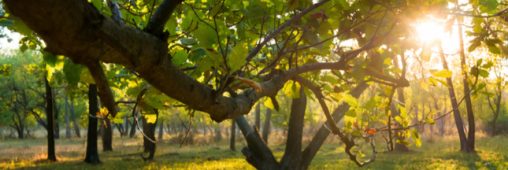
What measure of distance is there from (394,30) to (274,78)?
2.02 feet

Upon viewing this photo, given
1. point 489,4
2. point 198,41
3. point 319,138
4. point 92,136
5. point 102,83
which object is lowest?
point 319,138

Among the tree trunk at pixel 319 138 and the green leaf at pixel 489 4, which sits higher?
the green leaf at pixel 489 4

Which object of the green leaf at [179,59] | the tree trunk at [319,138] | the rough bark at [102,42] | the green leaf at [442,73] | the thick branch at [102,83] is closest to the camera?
the rough bark at [102,42]

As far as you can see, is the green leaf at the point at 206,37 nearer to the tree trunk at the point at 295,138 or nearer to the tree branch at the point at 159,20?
the tree branch at the point at 159,20

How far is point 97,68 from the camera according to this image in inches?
47.8

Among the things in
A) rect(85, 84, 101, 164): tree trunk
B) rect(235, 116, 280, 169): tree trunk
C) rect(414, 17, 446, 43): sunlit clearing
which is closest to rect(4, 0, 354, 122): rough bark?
rect(414, 17, 446, 43): sunlit clearing

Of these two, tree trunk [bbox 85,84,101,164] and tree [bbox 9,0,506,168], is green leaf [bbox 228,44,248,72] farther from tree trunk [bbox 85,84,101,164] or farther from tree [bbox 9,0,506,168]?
tree trunk [bbox 85,84,101,164]

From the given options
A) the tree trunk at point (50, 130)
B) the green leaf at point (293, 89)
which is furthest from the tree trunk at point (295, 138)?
the tree trunk at point (50, 130)

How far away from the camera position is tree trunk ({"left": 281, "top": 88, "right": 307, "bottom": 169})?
10406 millimetres

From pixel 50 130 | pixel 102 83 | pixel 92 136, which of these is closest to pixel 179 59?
pixel 102 83

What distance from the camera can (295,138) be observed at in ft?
35.2

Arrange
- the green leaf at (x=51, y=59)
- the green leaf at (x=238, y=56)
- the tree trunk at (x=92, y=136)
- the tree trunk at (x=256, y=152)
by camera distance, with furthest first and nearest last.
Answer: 1. the tree trunk at (x=92, y=136)
2. the tree trunk at (x=256, y=152)
3. the green leaf at (x=51, y=59)
4. the green leaf at (x=238, y=56)

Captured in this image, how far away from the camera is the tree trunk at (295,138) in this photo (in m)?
10.4

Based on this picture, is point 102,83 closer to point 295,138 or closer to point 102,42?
point 102,42
